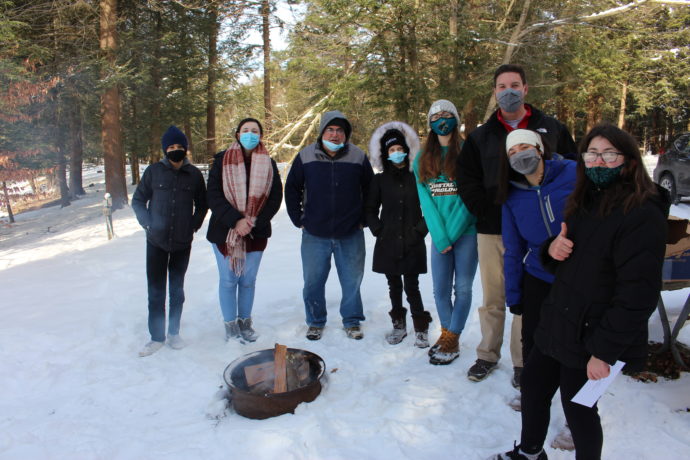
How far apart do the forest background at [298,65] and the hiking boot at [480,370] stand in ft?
26.1

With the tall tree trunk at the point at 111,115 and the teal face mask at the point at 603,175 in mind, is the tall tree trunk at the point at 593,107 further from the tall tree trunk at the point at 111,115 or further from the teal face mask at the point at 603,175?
the teal face mask at the point at 603,175

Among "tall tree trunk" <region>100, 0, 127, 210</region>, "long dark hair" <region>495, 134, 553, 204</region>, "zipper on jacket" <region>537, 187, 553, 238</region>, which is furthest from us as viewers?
"tall tree trunk" <region>100, 0, 127, 210</region>

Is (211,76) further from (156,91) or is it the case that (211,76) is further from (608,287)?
(608,287)

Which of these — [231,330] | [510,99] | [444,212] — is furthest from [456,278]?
[231,330]

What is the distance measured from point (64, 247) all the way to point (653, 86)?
26.9 meters

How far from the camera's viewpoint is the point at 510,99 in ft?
10.3

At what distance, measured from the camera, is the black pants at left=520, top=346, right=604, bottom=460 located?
2.10m

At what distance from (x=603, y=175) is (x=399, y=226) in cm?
226

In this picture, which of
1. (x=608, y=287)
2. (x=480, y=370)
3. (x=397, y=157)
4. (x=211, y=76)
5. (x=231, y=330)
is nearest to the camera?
(x=608, y=287)

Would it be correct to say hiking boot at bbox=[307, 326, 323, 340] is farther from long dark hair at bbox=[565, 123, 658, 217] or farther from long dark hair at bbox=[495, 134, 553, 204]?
long dark hair at bbox=[565, 123, 658, 217]

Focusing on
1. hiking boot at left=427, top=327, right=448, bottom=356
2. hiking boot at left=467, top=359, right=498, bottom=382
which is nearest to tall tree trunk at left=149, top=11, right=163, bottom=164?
hiking boot at left=427, top=327, right=448, bottom=356

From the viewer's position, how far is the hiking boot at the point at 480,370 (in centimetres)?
352

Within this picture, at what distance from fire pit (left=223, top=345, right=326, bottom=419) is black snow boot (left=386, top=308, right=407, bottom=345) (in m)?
0.94

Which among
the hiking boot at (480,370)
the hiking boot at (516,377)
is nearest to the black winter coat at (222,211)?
the hiking boot at (480,370)
